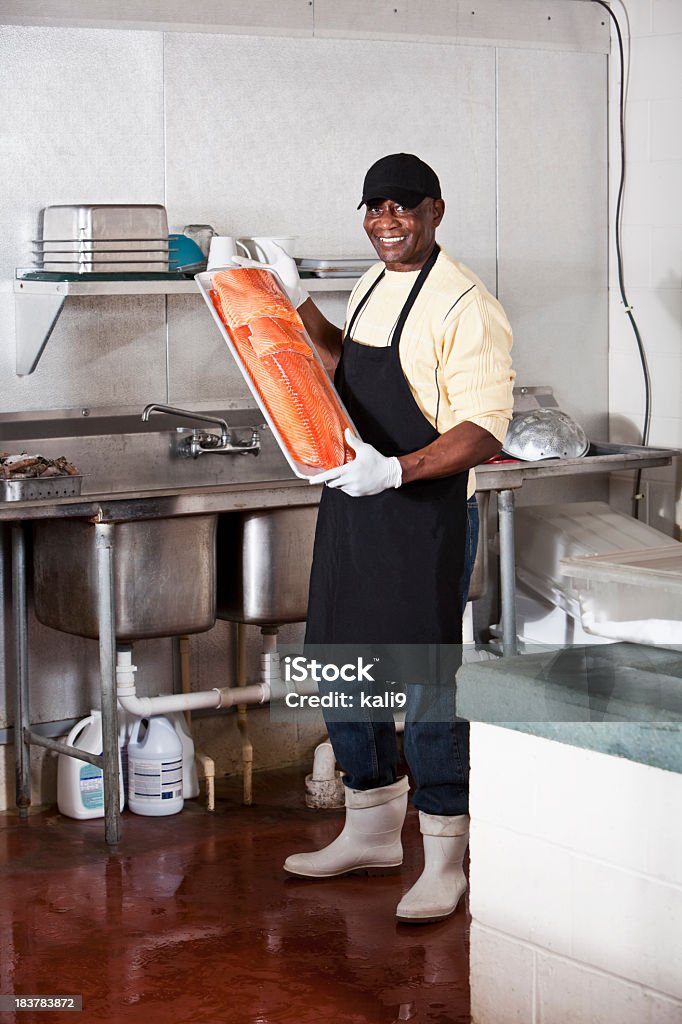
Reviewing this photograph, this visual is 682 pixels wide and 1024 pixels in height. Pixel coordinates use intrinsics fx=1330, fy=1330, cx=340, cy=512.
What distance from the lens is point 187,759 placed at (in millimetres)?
3641

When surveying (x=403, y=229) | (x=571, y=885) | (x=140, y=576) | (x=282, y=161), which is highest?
(x=282, y=161)

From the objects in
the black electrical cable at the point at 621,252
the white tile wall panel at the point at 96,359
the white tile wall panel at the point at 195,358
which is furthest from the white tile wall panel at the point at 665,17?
the white tile wall panel at the point at 96,359

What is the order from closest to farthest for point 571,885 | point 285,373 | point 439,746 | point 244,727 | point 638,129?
point 571,885
point 285,373
point 439,746
point 244,727
point 638,129

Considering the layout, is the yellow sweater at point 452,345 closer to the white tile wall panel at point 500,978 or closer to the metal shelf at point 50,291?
the metal shelf at point 50,291

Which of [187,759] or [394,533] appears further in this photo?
[187,759]

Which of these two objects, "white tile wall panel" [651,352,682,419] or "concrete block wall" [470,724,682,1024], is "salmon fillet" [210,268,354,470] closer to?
"concrete block wall" [470,724,682,1024]

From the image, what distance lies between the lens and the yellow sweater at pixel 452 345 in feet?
8.37

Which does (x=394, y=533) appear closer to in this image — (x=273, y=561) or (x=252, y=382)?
(x=252, y=382)

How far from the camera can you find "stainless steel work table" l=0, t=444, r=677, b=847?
10.3 ft

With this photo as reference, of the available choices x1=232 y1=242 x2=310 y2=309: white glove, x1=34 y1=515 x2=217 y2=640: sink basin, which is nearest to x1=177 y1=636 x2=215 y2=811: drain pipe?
x1=34 y1=515 x2=217 y2=640: sink basin

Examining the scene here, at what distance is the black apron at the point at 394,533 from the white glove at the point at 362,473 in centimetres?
11

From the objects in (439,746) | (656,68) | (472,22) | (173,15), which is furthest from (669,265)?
(439,746)

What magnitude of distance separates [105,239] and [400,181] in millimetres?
1105

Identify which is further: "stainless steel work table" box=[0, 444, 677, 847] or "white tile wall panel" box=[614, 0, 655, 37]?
"white tile wall panel" box=[614, 0, 655, 37]
